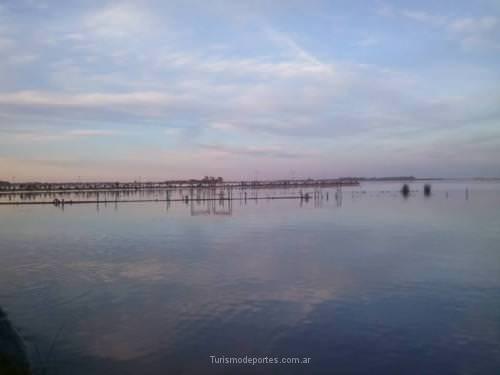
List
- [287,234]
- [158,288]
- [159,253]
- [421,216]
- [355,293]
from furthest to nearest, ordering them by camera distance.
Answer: [421,216] → [287,234] → [159,253] → [158,288] → [355,293]

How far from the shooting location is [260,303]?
10.6m

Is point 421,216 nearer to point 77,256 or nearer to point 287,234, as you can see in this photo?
point 287,234

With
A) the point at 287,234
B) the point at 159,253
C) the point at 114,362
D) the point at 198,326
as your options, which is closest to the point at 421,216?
the point at 287,234

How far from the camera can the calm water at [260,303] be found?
25.1 ft

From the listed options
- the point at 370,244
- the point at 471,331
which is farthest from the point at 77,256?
the point at 471,331

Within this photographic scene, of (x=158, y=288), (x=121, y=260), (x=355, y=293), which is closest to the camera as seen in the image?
(x=355, y=293)

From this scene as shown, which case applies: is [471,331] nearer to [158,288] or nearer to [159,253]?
[158,288]

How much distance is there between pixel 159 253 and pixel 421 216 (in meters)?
23.0

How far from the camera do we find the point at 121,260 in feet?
53.9

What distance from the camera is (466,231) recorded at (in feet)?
76.3

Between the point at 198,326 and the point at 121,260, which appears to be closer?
the point at 198,326

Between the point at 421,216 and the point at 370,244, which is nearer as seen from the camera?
the point at 370,244

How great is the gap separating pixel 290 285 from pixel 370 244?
27.9 feet

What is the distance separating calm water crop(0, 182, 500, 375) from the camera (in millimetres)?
7656
